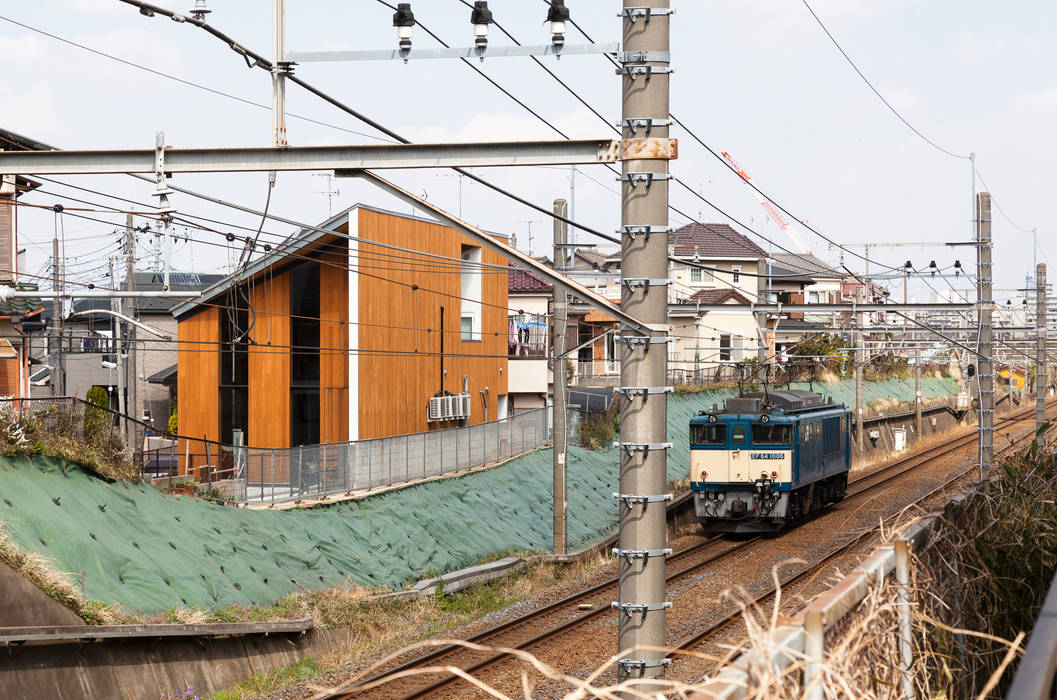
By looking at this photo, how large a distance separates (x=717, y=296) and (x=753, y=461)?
95.4 ft

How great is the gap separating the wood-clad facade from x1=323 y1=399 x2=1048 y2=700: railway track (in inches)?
334

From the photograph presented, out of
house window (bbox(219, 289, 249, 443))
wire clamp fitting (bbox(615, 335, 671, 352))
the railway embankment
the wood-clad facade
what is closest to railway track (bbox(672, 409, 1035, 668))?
wire clamp fitting (bbox(615, 335, 671, 352))

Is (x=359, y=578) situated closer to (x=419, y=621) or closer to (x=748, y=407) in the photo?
(x=419, y=621)

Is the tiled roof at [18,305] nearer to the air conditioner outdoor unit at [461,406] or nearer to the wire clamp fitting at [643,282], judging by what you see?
the air conditioner outdoor unit at [461,406]

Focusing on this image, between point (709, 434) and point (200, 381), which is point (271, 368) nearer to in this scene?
point (200, 381)

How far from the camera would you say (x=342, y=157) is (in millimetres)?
7566

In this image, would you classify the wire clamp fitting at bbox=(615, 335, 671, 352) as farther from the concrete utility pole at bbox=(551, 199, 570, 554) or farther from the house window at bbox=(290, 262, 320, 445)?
the house window at bbox=(290, 262, 320, 445)

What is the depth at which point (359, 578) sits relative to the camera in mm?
18750

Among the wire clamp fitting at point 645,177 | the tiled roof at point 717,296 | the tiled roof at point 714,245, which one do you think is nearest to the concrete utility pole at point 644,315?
the wire clamp fitting at point 645,177

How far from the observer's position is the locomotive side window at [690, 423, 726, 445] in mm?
23688

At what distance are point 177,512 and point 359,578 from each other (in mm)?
3301

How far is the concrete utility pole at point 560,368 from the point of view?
740 inches

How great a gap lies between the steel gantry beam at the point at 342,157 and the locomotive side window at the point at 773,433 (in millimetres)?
16570

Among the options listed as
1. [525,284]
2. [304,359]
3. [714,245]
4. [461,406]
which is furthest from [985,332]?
[714,245]
